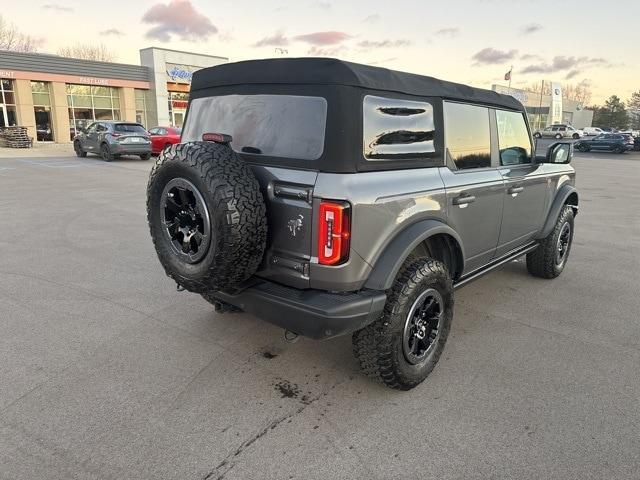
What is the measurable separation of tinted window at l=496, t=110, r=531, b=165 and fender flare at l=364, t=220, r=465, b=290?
1.59m

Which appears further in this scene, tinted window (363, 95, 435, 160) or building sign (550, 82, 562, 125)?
building sign (550, 82, 562, 125)

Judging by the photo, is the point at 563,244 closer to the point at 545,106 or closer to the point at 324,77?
the point at 324,77

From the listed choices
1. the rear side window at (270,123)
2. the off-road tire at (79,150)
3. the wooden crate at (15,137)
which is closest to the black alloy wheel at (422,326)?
the rear side window at (270,123)

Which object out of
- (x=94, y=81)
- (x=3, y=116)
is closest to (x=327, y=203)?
(x=3, y=116)

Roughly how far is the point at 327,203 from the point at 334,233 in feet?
0.55

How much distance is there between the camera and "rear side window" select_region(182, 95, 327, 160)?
2.73 metres

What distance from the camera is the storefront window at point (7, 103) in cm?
2802

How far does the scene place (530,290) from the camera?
16.3 ft

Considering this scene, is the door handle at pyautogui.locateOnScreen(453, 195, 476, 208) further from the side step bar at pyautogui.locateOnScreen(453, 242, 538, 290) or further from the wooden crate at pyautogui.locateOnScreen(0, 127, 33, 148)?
the wooden crate at pyautogui.locateOnScreen(0, 127, 33, 148)

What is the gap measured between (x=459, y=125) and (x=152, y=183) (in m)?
2.26

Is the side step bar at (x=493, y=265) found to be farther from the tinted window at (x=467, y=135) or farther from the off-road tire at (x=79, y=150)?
the off-road tire at (x=79, y=150)

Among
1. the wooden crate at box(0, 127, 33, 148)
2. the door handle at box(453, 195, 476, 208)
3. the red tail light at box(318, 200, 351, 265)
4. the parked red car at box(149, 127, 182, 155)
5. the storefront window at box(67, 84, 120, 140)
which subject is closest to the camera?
the red tail light at box(318, 200, 351, 265)

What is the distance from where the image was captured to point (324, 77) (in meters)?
2.68

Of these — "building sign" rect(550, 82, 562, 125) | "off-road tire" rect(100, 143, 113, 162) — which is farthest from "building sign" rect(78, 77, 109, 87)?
"building sign" rect(550, 82, 562, 125)
